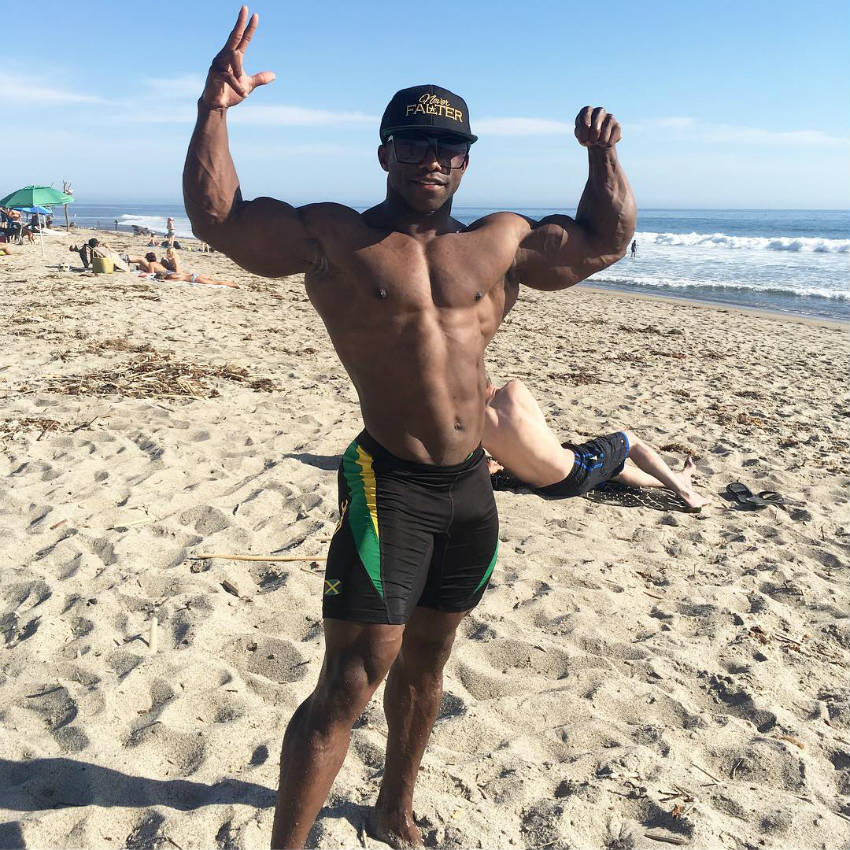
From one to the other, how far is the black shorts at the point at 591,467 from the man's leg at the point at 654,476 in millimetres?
193

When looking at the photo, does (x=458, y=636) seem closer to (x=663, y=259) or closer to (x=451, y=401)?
(x=451, y=401)

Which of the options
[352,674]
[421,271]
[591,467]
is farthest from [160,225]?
[352,674]

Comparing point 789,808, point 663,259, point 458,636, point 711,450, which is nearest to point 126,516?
point 458,636

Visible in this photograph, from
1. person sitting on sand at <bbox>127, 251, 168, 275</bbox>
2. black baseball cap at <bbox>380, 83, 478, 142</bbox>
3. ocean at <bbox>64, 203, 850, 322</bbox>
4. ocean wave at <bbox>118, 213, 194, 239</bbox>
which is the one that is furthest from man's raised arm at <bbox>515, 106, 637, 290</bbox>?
ocean wave at <bbox>118, 213, 194, 239</bbox>

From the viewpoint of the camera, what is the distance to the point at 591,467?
18.1 ft

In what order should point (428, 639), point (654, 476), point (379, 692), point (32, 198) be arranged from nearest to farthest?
point (428, 639)
point (379, 692)
point (654, 476)
point (32, 198)

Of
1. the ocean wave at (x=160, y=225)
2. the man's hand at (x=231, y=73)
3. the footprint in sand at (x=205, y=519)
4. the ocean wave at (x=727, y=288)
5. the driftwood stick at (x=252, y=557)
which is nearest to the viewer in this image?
the man's hand at (x=231, y=73)

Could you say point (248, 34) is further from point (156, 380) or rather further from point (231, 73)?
point (156, 380)

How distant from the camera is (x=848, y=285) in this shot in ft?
89.2

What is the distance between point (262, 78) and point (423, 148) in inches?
22.0

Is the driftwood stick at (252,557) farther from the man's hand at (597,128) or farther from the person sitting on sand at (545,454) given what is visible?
the man's hand at (597,128)

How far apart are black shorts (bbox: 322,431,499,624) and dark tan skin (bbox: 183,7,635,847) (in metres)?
0.05

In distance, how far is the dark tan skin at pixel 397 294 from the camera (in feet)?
7.64

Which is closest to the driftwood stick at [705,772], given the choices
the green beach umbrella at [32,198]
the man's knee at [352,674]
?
the man's knee at [352,674]
